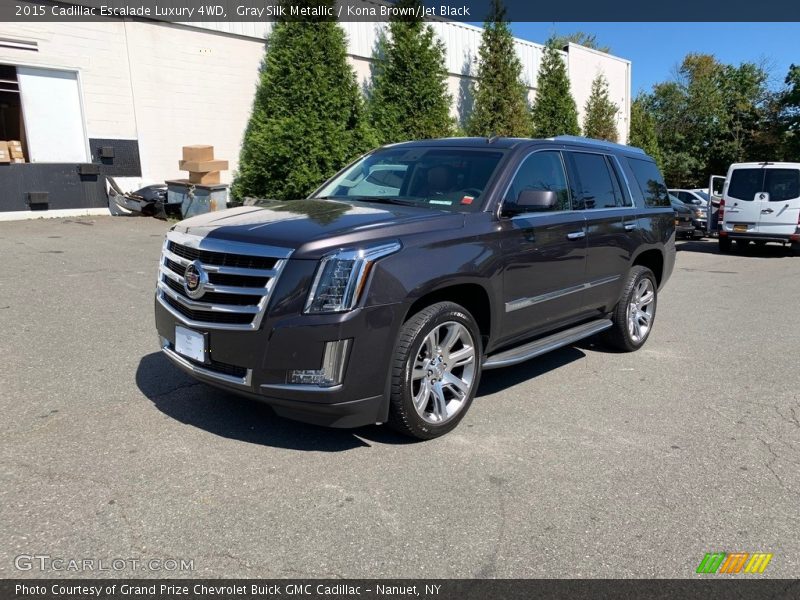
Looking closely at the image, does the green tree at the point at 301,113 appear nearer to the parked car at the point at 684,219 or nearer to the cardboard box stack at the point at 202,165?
the cardboard box stack at the point at 202,165

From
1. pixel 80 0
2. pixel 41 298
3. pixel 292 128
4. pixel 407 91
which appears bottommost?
pixel 41 298

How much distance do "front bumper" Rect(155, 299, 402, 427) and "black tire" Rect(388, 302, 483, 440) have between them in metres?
0.10

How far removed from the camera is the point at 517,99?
20.7 m

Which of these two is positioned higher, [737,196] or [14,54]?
[14,54]

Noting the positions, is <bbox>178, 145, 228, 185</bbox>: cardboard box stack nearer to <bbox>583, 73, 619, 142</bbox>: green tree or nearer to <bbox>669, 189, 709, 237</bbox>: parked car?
<bbox>669, 189, 709, 237</bbox>: parked car

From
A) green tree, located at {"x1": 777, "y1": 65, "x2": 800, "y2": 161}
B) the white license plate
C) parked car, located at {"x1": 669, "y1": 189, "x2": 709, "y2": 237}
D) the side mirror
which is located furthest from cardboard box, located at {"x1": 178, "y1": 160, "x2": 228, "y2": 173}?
green tree, located at {"x1": 777, "y1": 65, "x2": 800, "y2": 161}

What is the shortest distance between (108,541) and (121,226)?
11.6m

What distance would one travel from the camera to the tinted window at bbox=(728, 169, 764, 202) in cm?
1583

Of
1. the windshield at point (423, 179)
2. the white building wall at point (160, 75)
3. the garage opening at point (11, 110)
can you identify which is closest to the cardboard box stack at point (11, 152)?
the garage opening at point (11, 110)

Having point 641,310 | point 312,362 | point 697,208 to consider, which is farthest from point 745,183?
point 312,362

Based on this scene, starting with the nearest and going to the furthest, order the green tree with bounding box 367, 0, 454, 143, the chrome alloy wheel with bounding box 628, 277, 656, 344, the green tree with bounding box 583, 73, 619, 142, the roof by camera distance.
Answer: the roof
the chrome alloy wheel with bounding box 628, 277, 656, 344
the green tree with bounding box 367, 0, 454, 143
the green tree with bounding box 583, 73, 619, 142

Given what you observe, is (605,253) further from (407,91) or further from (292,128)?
(407,91)
